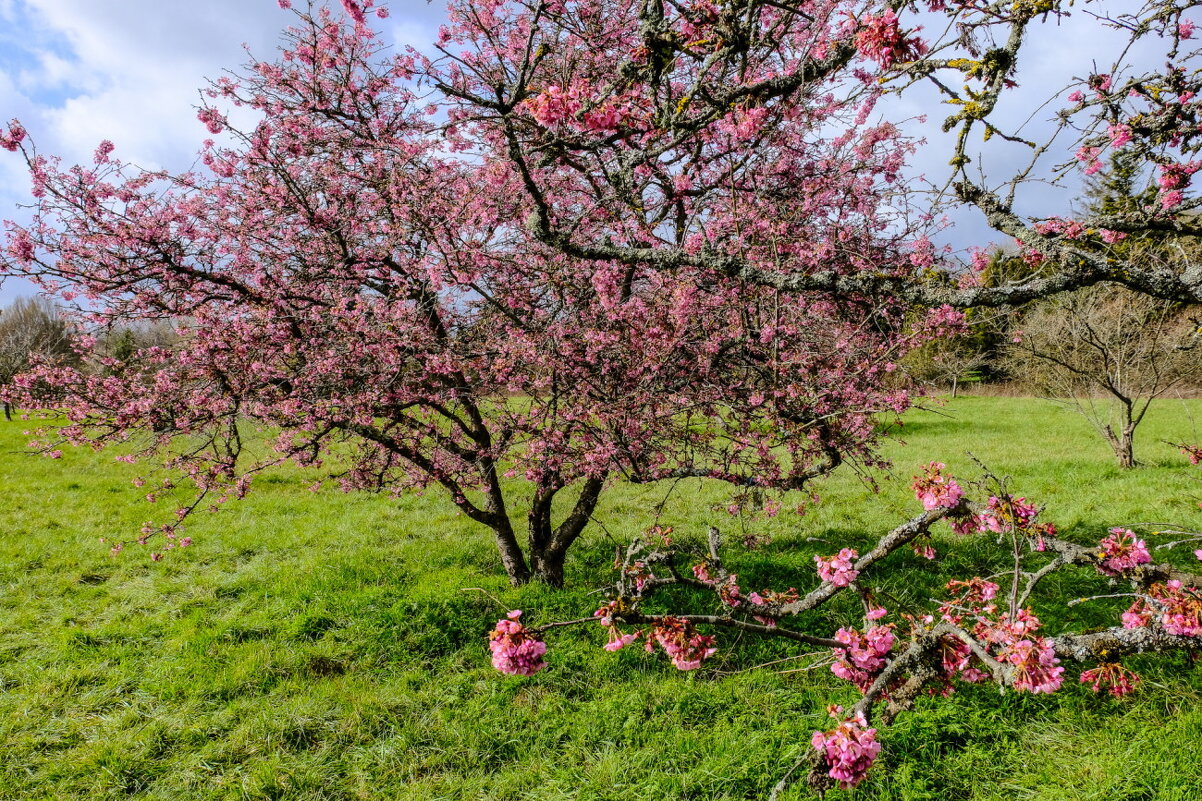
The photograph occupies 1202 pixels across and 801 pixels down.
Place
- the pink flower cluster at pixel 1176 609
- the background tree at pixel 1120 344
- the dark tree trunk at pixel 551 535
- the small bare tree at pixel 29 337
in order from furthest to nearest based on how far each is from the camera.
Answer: the background tree at pixel 1120 344 < the small bare tree at pixel 29 337 < the dark tree trunk at pixel 551 535 < the pink flower cluster at pixel 1176 609

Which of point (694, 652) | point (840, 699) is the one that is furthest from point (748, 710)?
point (694, 652)

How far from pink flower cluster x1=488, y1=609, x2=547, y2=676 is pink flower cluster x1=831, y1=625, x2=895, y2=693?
139 centimetres

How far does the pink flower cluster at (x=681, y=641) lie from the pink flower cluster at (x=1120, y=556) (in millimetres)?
1916

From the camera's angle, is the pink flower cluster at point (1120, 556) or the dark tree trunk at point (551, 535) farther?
the dark tree trunk at point (551, 535)

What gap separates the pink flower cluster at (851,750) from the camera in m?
2.24

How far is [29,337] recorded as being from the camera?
26.3 metres

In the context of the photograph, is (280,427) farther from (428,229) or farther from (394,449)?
(428,229)

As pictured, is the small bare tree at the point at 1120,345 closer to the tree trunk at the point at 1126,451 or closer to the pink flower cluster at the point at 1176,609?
the tree trunk at the point at 1126,451

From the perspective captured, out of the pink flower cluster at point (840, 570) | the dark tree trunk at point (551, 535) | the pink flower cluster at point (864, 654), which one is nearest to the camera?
the pink flower cluster at point (864, 654)

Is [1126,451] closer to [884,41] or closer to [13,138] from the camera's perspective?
[884,41]

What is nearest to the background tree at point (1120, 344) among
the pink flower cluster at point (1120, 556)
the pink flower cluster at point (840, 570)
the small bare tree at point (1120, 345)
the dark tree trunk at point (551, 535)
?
the small bare tree at point (1120, 345)

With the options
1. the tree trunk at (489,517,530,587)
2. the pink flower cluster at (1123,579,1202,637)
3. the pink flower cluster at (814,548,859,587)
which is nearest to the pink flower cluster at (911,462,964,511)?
the pink flower cluster at (814,548,859,587)

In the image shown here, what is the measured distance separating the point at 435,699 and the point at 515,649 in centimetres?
340

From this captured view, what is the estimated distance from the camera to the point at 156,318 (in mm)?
5949
